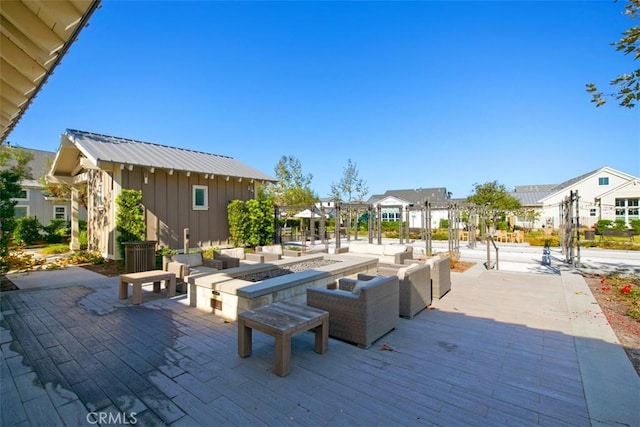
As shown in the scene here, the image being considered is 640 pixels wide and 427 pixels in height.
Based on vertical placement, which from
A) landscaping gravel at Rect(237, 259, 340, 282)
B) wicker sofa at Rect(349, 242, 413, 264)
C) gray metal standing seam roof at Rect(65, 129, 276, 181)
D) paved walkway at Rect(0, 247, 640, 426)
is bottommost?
paved walkway at Rect(0, 247, 640, 426)

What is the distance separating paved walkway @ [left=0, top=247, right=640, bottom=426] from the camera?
234 centimetres

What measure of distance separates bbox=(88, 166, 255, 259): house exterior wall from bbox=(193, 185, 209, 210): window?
0.06m

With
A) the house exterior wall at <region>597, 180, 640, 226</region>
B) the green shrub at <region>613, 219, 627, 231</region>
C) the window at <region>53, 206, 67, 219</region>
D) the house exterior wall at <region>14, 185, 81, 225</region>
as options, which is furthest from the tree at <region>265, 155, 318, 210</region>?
the house exterior wall at <region>597, 180, 640, 226</region>

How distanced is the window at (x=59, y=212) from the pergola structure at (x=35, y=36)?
907 inches

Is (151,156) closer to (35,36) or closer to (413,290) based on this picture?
(35,36)

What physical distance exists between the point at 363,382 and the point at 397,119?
18.2 meters

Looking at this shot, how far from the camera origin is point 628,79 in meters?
5.53

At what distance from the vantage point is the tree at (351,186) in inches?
1152

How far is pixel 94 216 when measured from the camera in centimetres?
1160

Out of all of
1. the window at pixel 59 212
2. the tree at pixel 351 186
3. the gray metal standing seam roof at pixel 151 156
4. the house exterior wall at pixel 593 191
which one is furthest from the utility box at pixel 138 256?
the house exterior wall at pixel 593 191

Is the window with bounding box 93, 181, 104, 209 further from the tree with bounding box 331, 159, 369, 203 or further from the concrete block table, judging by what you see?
the tree with bounding box 331, 159, 369, 203

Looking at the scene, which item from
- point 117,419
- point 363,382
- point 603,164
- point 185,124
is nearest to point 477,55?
point 363,382

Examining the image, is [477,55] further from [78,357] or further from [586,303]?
[78,357]

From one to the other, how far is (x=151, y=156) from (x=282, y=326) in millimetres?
10518
